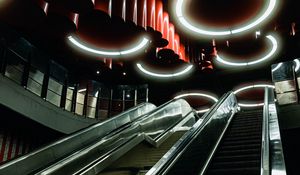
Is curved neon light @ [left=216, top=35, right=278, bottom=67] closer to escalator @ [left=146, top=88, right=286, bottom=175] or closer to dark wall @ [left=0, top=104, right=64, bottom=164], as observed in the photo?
escalator @ [left=146, top=88, right=286, bottom=175]

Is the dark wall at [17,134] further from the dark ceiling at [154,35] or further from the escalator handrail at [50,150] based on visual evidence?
the escalator handrail at [50,150]

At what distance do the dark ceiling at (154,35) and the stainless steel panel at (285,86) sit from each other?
1.52 m

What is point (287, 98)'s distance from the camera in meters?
12.7

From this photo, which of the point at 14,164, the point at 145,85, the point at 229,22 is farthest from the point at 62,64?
the point at 14,164

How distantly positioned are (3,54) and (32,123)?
236cm

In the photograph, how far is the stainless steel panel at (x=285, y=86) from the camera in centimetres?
1302

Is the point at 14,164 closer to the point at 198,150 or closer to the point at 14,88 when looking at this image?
the point at 198,150

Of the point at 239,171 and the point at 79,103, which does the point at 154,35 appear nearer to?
the point at 239,171

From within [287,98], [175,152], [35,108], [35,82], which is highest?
[35,82]

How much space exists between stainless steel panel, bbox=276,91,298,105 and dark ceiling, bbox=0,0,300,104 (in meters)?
2.01

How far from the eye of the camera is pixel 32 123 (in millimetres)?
11086

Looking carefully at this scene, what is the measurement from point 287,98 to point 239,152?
7.63m

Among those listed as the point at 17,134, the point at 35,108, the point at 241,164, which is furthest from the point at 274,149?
the point at 17,134

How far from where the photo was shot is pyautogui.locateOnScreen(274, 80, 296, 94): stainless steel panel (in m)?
13.0
